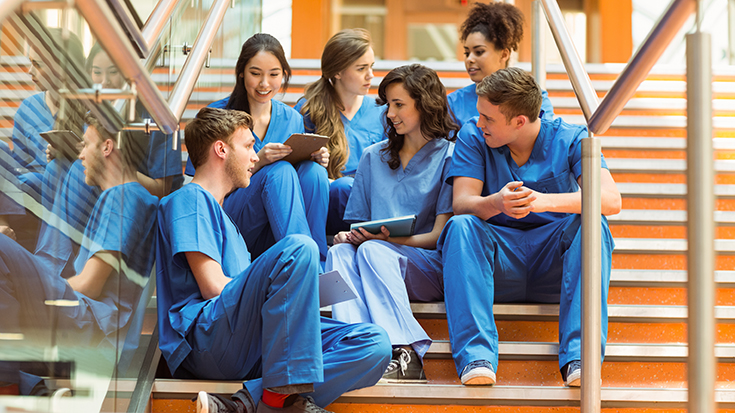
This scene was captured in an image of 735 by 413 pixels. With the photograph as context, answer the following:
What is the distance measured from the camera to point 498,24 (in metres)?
2.78

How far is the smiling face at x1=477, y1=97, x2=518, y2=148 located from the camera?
6.48 feet

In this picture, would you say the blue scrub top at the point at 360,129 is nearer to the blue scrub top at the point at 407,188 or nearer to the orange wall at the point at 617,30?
the blue scrub top at the point at 407,188

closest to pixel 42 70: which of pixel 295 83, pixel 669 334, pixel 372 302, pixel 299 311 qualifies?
pixel 299 311

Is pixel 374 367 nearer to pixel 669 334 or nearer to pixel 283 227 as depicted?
pixel 283 227

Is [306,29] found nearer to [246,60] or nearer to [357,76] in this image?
[357,76]

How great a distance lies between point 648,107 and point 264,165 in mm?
2026

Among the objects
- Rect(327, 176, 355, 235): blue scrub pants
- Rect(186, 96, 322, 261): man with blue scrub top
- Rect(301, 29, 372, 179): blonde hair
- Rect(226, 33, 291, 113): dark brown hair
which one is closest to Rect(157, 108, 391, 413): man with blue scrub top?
Rect(186, 96, 322, 261): man with blue scrub top

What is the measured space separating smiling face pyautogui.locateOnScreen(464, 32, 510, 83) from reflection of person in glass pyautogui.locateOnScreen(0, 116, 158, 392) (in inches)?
62.7

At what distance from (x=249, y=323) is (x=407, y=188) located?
2.77 ft

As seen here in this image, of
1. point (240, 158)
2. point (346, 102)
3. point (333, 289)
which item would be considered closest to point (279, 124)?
point (346, 102)

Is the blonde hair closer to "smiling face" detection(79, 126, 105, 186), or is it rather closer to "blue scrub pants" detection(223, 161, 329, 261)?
"blue scrub pants" detection(223, 161, 329, 261)

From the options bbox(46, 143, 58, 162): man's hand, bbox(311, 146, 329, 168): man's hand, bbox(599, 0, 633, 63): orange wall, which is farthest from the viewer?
bbox(599, 0, 633, 63): orange wall

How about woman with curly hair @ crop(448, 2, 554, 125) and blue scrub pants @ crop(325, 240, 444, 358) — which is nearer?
blue scrub pants @ crop(325, 240, 444, 358)

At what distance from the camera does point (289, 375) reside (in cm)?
138
